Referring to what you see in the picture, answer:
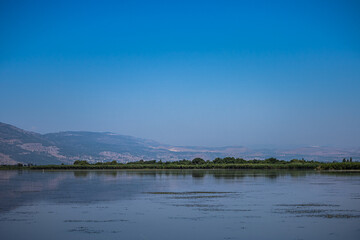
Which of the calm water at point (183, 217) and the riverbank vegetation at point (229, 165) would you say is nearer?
the calm water at point (183, 217)

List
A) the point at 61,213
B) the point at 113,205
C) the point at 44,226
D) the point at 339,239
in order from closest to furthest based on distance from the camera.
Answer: the point at 339,239 < the point at 44,226 < the point at 61,213 < the point at 113,205

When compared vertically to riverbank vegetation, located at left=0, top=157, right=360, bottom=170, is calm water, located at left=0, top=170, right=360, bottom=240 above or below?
below

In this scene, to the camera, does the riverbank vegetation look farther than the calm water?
Yes

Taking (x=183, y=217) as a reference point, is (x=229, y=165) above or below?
above

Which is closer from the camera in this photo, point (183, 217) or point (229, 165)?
point (183, 217)

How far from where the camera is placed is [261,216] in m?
18.3

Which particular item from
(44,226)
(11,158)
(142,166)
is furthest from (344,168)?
(11,158)

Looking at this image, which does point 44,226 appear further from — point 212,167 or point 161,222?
point 212,167

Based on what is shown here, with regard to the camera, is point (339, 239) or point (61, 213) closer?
point (339, 239)

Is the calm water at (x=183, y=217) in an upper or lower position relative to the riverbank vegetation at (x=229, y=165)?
lower

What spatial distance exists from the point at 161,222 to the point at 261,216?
14.3ft

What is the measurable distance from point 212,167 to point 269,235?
8317 cm

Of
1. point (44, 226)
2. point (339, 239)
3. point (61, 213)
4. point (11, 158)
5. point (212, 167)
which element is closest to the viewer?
point (339, 239)

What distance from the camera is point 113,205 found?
890 inches
